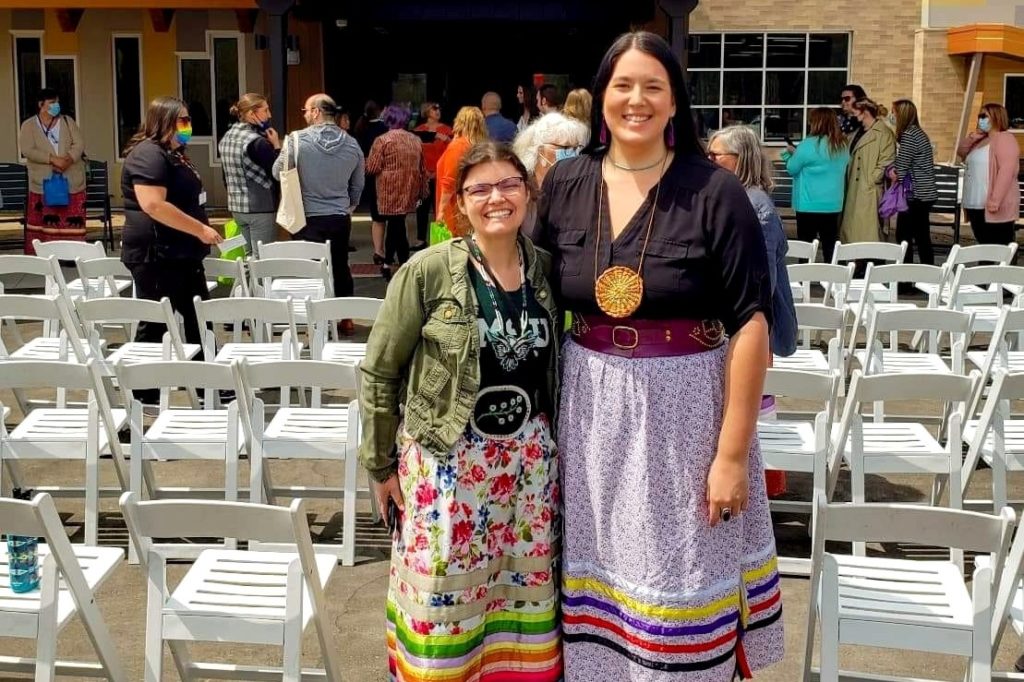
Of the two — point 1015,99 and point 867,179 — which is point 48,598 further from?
point 1015,99

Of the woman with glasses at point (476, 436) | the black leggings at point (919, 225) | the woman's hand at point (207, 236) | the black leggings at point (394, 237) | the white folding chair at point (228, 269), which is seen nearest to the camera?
the woman with glasses at point (476, 436)

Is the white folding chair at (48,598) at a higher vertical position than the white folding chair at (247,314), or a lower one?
lower

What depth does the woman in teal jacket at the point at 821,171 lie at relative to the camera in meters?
11.7

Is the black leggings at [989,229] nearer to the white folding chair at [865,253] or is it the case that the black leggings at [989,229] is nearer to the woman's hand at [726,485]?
the white folding chair at [865,253]

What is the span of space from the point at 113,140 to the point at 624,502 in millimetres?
17611

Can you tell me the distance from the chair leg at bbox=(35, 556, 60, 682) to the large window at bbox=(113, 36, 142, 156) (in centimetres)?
1662

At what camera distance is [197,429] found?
555cm

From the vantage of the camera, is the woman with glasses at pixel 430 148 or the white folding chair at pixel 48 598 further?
the woman with glasses at pixel 430 148

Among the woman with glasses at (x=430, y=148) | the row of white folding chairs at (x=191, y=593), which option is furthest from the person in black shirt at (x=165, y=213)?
the woman with glasses at (x=430, y=148)

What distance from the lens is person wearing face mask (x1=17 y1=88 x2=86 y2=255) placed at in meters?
13.3

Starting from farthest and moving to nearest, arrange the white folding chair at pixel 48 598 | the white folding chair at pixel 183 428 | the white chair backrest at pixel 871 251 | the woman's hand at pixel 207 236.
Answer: the white chair backrest at pixel 871 251, the woman's hand at pixel 207 236, the white folding chair at pixel 183 428, the white folding chair at pixel 48 598

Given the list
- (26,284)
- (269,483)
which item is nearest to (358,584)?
(269,483)

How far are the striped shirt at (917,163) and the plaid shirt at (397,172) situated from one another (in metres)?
4.44

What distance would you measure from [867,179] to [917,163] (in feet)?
1.56
